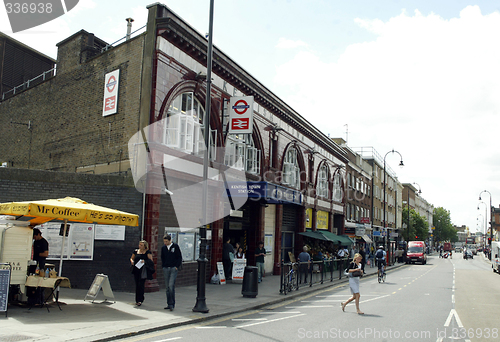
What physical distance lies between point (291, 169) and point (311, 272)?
1049 cm

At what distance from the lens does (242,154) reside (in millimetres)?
20828

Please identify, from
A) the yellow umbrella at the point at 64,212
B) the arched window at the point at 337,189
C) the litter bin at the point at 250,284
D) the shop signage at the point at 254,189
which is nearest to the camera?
the yellow umbrella at the point at 64,212

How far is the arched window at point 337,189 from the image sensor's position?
35688mm

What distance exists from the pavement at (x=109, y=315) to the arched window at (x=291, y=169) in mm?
12450

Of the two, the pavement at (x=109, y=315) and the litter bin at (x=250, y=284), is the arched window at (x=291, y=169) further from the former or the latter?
the pavement at (x=109, y=315)

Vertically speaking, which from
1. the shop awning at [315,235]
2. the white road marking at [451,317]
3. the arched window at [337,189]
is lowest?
the white road marking at [451,317]

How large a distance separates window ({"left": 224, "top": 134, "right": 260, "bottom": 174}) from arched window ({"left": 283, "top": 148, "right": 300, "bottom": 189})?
4.06 metres

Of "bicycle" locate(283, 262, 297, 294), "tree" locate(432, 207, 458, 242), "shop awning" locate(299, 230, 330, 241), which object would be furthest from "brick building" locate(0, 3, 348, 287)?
"tree" locate(432, 207, 458, 242)

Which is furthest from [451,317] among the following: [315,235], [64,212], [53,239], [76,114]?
[315,235]

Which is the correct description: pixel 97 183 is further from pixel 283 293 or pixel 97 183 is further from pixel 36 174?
pixel 283 293

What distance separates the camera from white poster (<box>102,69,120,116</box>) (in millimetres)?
15453

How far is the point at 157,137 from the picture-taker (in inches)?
566

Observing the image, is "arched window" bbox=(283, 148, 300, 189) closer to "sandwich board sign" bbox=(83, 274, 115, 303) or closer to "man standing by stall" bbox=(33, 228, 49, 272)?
"sandwich board sign" bbox=(83, 274, 115, 303)

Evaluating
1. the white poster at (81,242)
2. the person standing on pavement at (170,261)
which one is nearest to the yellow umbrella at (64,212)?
the person standing on pavement at (170,261)
